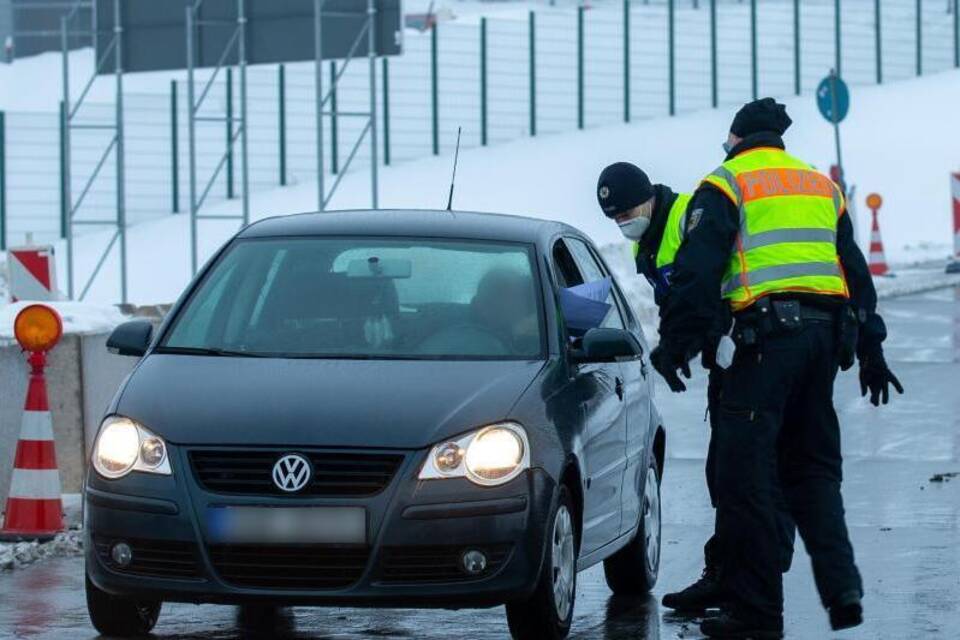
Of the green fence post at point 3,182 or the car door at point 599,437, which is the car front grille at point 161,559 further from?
the green fence post at point 3,182

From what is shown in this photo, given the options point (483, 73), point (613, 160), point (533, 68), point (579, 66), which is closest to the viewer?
point (613, 160)

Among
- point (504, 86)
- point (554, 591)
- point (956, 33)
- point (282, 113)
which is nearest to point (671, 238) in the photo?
point (554, 591)

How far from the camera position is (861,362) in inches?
323

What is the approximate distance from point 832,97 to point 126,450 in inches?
899

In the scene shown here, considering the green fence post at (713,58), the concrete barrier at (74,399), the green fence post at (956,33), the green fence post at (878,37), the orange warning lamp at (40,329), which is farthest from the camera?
the green fence post at (956,33)

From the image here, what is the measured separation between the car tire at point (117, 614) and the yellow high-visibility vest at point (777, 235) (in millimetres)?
2187

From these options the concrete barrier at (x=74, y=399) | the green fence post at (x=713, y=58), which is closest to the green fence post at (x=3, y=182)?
the green fence post at (x=713, y=58)

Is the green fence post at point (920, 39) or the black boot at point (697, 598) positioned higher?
the green fence post at point (920, 39)

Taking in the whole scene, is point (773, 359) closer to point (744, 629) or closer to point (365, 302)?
point (744, 629)

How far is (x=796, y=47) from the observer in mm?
45000

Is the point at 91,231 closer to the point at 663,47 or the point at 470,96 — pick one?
the point at 470,96

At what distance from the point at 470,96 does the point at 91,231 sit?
282 inches

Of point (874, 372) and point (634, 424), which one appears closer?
point (874, 372)

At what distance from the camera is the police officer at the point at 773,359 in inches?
307
